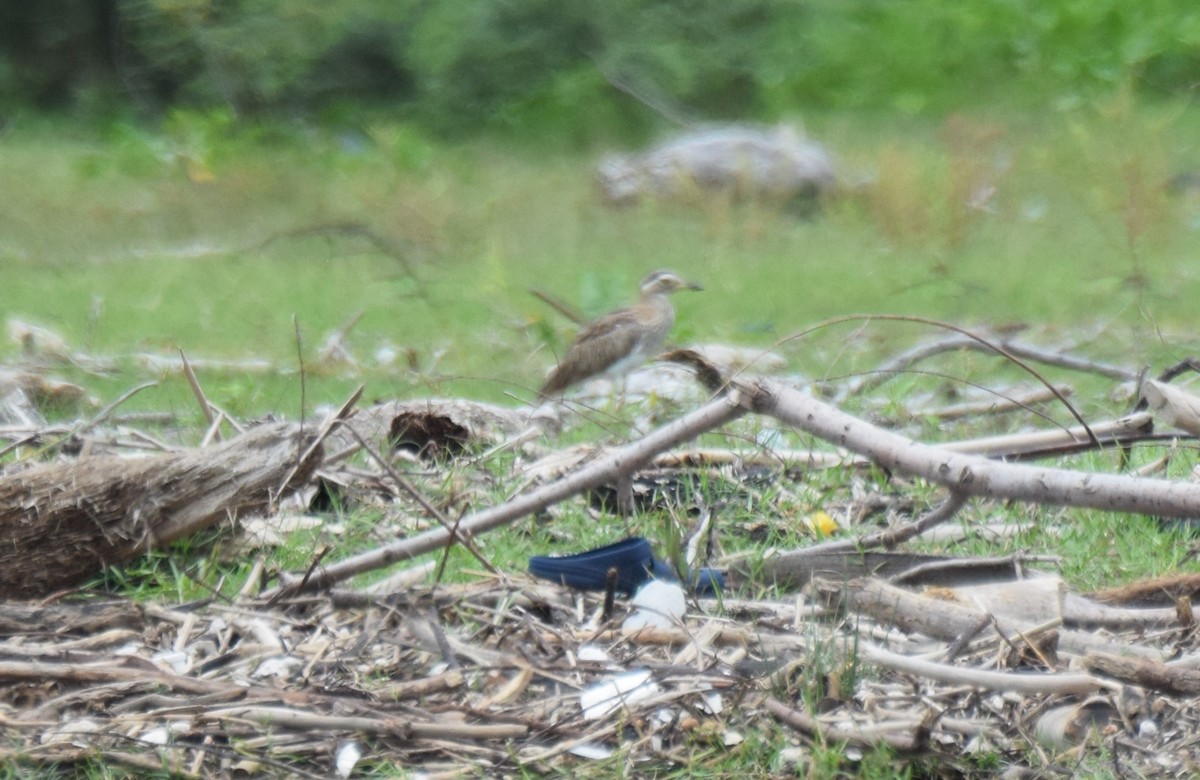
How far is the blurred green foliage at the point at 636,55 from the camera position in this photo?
62.6ft

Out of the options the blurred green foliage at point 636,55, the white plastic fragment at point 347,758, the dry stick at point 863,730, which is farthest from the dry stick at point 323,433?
the blurred green foliage at point 636,55

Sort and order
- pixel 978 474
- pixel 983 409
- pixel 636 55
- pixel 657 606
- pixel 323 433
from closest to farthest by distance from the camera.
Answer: pixel 978 474, pixel 657 606, pixel 323 433, pixel 983 409, pixel 636 55

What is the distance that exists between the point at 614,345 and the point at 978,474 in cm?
477

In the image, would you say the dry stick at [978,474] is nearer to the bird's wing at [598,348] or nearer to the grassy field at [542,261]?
the grassy field at [542,261]

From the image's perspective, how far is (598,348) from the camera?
25.4ft

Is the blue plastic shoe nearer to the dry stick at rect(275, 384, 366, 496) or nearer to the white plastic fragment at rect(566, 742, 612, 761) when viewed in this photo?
the dry stick at rect(275, 384, 366, 496)

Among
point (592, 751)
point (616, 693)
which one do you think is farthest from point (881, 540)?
point (592, 751)

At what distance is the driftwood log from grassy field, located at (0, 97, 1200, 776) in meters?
0.11

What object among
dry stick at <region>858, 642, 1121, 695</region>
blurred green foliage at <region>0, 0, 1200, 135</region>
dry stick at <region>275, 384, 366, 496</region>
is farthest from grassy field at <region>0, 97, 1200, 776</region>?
blurred green foliage at <region>0, 0, 1200, 135</region>

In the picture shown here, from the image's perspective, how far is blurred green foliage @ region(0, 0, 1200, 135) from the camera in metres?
19.1

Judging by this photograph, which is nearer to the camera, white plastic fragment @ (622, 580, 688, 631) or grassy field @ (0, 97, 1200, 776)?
white plastic fragment @ (622, 580, 688, 631)

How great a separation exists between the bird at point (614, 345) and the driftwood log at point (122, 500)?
3.50 m

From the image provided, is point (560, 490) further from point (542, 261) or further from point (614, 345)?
point (542, 261)

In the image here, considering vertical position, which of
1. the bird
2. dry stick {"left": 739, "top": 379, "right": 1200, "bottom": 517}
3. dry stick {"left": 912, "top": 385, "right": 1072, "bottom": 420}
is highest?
dry stick {"left": 739, "top": 379, "right": 1200, "bottom": 517}
